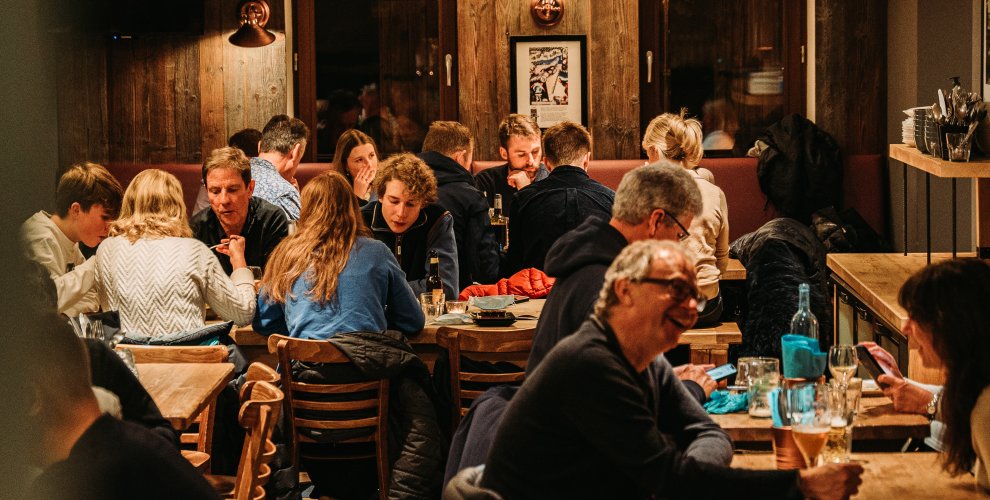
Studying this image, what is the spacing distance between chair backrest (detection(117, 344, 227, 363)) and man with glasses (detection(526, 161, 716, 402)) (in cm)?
133

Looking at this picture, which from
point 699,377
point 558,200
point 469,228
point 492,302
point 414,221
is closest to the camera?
point 699,377

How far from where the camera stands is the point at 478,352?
4.49 metres

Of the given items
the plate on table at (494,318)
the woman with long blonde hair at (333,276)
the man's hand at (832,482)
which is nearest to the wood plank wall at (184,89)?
the woman with long blonde hair at (333,276)

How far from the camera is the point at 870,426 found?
3260 mm

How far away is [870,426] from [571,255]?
919mm

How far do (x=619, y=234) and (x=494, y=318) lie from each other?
1438 mm

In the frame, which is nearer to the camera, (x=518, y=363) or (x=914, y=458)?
(x=914, y=458)

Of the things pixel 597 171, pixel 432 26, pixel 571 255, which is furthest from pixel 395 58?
pixel 571 255

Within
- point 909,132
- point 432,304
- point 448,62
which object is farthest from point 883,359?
point 448,62

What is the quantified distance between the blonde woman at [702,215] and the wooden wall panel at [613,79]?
8.77 ft

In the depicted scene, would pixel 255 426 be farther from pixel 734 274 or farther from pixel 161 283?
pixel 734 274

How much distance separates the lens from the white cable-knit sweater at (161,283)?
Answer: 4.53 m

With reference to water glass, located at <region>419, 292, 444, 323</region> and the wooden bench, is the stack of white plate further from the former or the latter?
water glass, located at <region>419, 292, 444, 323</region>

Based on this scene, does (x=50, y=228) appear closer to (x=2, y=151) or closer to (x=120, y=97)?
(x=2, y=151)
